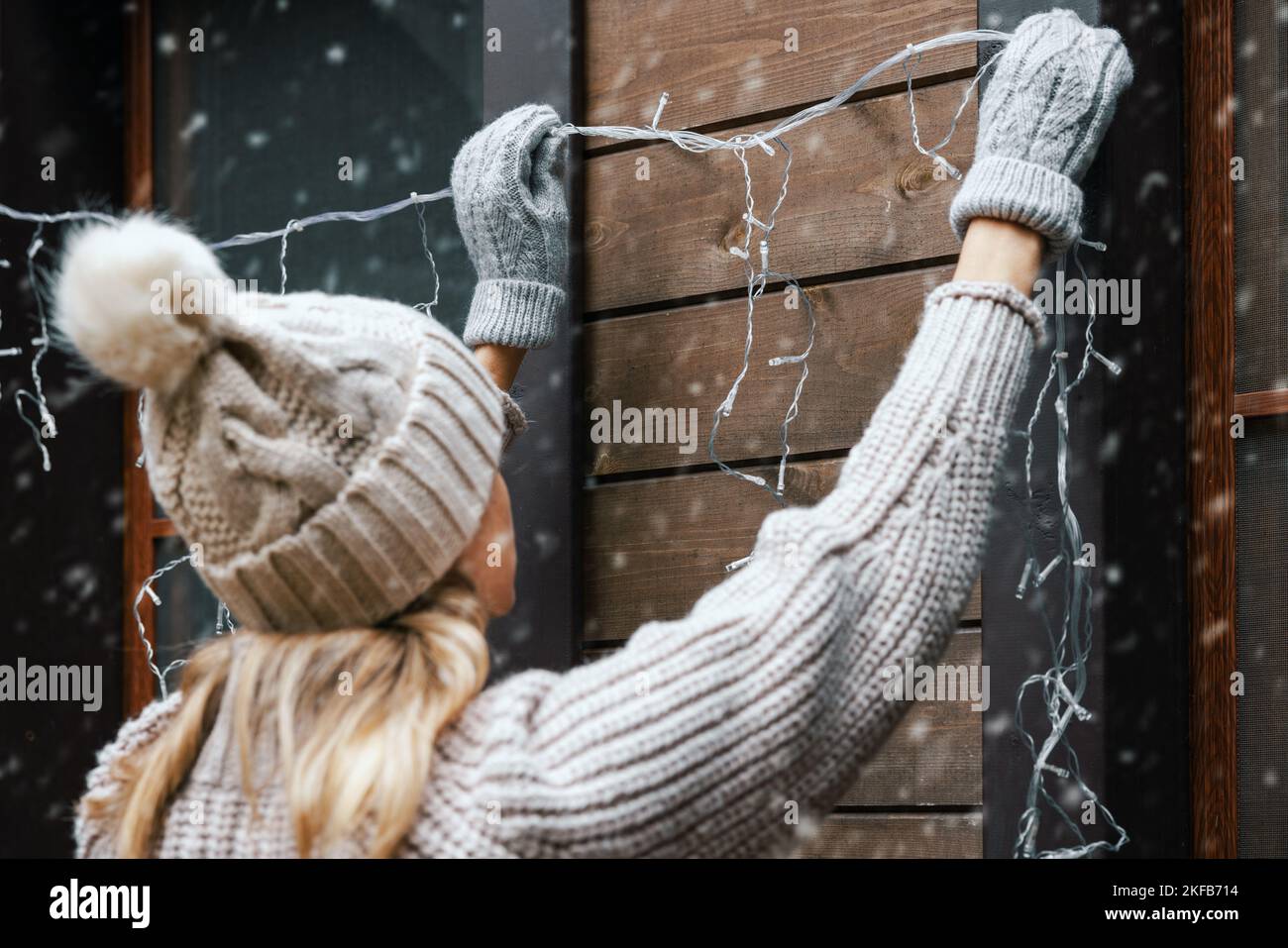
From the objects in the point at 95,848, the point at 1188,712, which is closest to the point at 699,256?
the point at 1188,712

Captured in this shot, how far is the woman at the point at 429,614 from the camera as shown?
33.4 inches

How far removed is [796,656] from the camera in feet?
2.84

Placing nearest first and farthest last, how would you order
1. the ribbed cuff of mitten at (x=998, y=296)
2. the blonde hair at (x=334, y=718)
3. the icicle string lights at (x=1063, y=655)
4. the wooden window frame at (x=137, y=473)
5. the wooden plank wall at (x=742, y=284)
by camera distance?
the blonde hair at (x=334, y=718) → the ribbed cuff of mitten at (x=998, y=296) → the icicle string lights at (x=1063, y=655) → the wooden plank wall at (x=742, y=284) → the wooden window frame at (x=137, y=473)

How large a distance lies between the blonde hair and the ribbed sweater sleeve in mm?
36

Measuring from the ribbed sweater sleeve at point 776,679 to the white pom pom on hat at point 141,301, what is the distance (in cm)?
31

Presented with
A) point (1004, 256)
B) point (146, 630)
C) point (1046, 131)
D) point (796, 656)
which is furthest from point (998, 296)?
point (146, 630)

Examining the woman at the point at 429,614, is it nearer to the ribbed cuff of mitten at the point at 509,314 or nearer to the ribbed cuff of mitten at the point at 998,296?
the ribbed cuff of mitten at the point at 998,296

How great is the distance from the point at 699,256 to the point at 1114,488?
54 centimetres

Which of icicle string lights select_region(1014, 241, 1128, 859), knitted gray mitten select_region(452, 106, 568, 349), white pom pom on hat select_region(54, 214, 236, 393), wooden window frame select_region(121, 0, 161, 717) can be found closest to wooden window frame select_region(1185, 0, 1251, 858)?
icicle string lights select_region(1014, 241, 1128, 859)

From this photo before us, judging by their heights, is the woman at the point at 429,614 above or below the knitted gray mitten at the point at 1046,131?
below

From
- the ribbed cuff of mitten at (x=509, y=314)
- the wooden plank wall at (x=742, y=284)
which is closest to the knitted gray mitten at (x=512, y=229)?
the ribbed cuff of mitten at (x=509, y=314)

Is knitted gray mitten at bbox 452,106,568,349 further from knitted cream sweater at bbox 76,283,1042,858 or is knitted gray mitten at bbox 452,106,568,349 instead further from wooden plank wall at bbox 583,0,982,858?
knitted cream sweater at bbox 76,283,1042,858

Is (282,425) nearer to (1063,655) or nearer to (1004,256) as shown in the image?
(1004,256)

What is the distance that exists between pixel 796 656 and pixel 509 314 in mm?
625
